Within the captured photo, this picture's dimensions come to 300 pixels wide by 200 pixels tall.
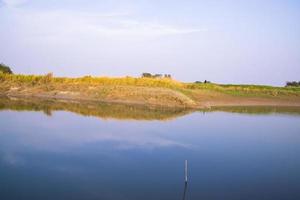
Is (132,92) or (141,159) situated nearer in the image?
(141,159)

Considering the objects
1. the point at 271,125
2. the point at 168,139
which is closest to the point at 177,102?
the point at 271,125

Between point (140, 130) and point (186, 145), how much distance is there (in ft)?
17.4

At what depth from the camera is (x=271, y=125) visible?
113ft

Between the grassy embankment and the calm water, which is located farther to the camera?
the grassy embankment

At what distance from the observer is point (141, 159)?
18250mm

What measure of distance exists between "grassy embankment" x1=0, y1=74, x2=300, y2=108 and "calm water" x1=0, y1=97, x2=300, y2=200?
53.6 ft

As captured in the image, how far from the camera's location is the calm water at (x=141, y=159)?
44.8 feet

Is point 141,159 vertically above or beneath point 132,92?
beneath

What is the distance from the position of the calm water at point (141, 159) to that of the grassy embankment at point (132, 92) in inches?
643

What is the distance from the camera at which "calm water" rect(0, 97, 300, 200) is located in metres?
13.7

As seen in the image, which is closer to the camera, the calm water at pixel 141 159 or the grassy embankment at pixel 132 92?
the calm water at pixel 141 159

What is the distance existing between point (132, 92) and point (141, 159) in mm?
31806

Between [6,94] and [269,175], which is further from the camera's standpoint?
[6,94]

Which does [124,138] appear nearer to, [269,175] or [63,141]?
[63,141]
